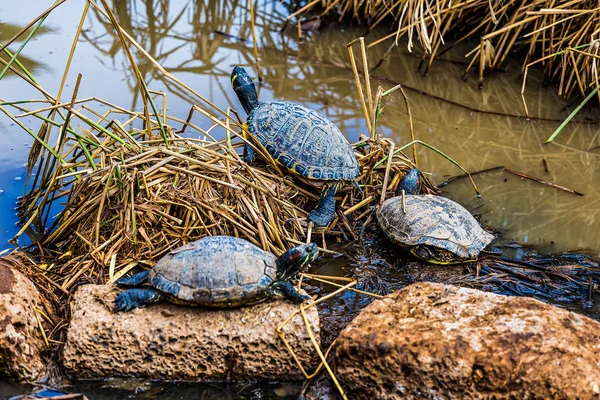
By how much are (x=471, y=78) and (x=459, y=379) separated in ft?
14.8

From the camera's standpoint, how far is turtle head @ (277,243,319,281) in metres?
2.89

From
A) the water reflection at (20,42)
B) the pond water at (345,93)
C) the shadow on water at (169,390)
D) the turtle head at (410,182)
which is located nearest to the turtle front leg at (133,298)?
the shadow on water at (169,390)

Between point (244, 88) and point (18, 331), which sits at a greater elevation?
point (244, 88)

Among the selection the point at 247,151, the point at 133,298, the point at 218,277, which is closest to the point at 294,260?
the point at 218,277

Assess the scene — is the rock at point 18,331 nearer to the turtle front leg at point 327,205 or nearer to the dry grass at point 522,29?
the turtle front leg at point 327,205

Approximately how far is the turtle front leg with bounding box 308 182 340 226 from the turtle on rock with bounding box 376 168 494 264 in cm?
32

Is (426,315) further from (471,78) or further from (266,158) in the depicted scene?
(471,78)

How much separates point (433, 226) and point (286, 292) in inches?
48.1

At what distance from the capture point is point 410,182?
4.15 meters

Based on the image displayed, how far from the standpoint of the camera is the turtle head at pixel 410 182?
4.15 metres

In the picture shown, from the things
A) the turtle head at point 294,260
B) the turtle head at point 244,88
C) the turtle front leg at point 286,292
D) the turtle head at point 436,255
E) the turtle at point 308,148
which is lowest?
the turtle head at point 436,255

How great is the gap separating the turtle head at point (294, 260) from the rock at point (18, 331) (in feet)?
3.90

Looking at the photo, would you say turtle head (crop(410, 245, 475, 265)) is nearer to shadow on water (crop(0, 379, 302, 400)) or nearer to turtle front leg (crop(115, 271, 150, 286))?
shadow on water (crop(0, 379, 302, 400))

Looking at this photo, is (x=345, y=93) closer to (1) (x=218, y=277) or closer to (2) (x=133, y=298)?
(1) (x=218, y=277)
